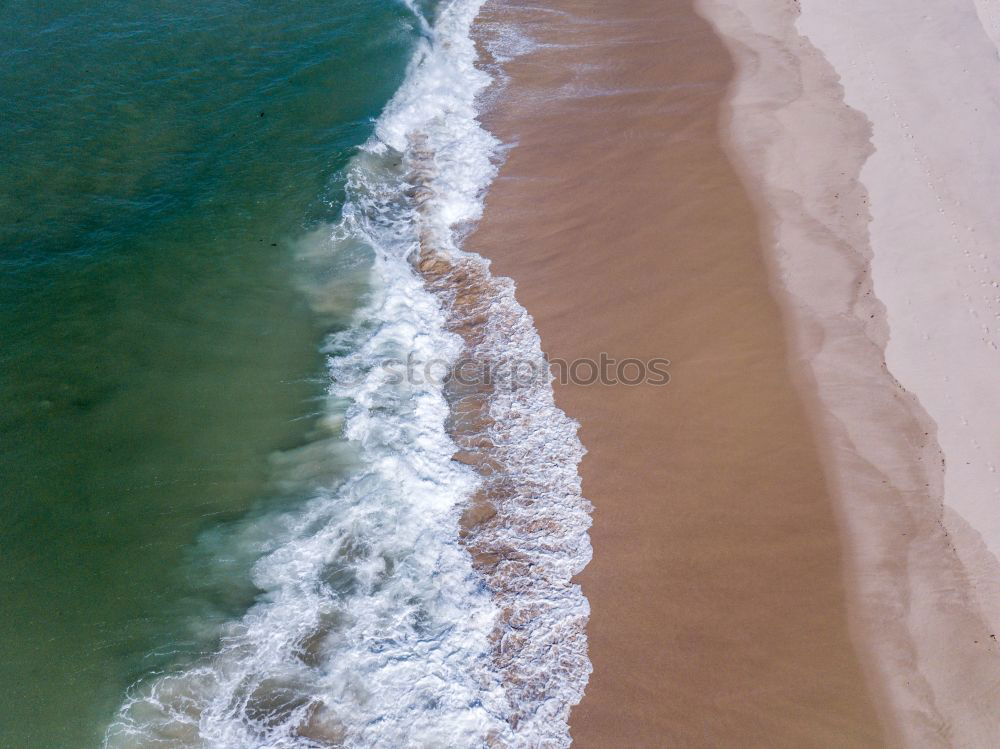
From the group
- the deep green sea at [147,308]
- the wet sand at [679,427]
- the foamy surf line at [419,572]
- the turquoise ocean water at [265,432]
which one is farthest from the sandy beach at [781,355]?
the deep green sea at [147,308]

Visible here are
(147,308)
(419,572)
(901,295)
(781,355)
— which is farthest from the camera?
(147,308)

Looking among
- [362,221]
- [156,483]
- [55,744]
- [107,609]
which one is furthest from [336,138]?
[55,744]

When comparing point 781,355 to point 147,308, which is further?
point 147,308

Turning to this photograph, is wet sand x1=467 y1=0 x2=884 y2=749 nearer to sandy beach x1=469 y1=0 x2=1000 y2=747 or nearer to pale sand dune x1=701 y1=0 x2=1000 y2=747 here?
sandy beach x1=469 y1=0 x2=1000 y2=747

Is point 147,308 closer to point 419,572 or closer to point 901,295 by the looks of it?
point 419,572

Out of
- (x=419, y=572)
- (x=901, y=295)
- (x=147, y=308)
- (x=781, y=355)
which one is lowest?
(x=419, y=572)

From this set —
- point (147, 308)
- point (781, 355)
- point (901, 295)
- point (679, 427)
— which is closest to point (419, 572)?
point (679, 427)

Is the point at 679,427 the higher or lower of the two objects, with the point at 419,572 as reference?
higher

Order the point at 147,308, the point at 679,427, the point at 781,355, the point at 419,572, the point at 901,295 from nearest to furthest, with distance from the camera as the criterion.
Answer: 1. the point at 419,572
2. the point at 679,427
3. the point at 781,355
4. the point at 901,295
5. the point at 147,308

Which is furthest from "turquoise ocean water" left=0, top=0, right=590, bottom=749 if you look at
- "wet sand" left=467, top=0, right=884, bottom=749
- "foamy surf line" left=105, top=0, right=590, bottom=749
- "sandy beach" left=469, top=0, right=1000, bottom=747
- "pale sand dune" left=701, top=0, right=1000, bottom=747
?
"pale sand dune" left=701, top=0, right=1000, bottom=747
